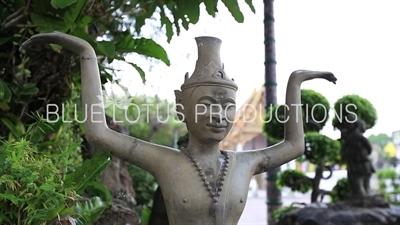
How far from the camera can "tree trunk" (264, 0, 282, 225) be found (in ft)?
11.9

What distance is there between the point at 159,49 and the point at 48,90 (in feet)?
1.88

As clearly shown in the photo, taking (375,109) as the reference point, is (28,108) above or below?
above

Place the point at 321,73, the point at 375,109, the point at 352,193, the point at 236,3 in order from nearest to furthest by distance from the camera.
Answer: the point at 321,73, the point at 236,3, the point at 352,193, the point at 375,109

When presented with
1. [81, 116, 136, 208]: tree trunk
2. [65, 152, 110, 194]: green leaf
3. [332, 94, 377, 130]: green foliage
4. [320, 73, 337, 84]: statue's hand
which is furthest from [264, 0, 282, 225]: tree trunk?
[65, 152, 110, 194]: green leaf

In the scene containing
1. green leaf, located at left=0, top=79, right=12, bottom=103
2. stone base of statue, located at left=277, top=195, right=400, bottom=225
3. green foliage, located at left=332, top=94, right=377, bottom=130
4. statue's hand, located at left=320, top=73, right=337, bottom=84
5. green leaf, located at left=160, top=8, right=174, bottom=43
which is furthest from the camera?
green foliage, located at left=332, top=94, right=377, bottom=130

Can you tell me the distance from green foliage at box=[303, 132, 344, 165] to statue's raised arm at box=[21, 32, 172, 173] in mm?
2728

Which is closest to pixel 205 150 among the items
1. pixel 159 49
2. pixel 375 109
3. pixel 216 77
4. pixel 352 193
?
pixel 216 77

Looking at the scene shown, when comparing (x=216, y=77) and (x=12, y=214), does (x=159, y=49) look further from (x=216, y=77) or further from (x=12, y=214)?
(x=12, y=214)

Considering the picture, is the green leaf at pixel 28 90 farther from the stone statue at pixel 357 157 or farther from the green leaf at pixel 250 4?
the stone statue at pixel 357 157

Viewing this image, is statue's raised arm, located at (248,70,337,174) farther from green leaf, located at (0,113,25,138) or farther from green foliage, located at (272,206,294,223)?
green foliage, located at (272,206,294,223)

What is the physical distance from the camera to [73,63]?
1.94m

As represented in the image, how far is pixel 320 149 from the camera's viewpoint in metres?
3.87

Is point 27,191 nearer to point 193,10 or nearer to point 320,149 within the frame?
point 193,10

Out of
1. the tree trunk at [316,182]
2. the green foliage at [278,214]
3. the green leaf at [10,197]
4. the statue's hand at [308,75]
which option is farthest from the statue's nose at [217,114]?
the tree trunk at [316,182]
